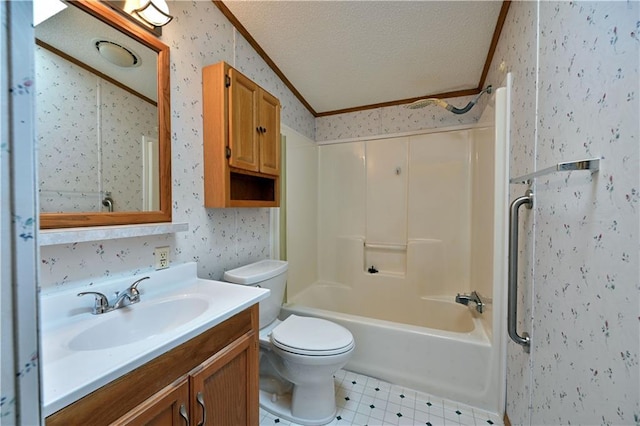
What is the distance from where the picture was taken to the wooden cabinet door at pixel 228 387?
841 mm

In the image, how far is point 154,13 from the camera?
1.14 meters

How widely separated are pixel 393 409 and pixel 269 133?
1.85m

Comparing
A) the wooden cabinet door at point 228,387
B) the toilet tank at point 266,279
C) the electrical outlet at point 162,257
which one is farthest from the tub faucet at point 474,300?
the electrical outlet at point 162,257

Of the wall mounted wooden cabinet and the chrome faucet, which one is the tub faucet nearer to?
the wall mounted wooden cabinet

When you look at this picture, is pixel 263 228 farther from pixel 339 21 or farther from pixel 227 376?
pixel 339 21

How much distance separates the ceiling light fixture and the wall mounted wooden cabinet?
0.28 metres

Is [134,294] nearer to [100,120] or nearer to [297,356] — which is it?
[100,120]

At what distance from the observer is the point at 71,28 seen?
0.94 metres

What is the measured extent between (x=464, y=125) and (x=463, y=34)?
0.84 metres

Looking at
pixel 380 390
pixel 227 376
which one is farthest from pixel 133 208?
pixel 380 390

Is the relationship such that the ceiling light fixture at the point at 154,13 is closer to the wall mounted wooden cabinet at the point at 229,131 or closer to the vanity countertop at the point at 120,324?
the wall mounted wooden cabinet at the point at 229,131

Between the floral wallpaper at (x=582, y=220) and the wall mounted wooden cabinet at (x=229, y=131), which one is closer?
the floral wallpaper at (x=582, y=220)

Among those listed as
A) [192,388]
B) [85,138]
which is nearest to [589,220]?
[192,388]

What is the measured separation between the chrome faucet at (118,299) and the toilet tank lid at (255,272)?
0.46 meters
